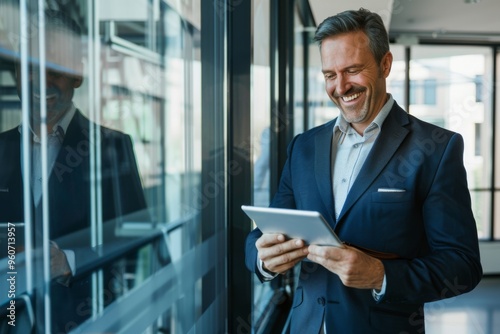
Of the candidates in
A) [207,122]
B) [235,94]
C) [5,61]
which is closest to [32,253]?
[5,61]

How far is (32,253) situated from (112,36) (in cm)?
61

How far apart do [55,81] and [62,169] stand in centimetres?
18

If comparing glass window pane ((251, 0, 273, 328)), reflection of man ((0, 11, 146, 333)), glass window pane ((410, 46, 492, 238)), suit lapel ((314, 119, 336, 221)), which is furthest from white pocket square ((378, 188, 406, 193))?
glass window pane ((410, 46, 492, 238))

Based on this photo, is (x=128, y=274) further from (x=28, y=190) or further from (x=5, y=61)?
(x=5, y=61)

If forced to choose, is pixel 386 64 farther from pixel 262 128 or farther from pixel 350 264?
pixel 262 128

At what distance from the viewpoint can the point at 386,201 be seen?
1407 millimetres

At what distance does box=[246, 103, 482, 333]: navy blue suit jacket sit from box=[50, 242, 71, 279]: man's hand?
0.58 m

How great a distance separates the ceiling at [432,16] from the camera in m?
5.16

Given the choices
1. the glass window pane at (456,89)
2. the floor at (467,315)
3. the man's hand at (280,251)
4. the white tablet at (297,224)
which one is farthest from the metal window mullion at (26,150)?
the glass window pane at (456,89)

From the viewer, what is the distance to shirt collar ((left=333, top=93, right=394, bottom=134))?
1.52 m

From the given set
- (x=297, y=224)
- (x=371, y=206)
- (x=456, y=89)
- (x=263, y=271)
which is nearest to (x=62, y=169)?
(x=297, y=224)

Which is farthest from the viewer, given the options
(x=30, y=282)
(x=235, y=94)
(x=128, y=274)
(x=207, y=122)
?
(x=235, y=94)

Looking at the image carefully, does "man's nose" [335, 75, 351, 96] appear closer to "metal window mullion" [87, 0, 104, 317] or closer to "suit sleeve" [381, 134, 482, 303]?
"suit sleeve" [381, 134, 482, 303]

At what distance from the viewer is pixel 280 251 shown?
4.41 feet
